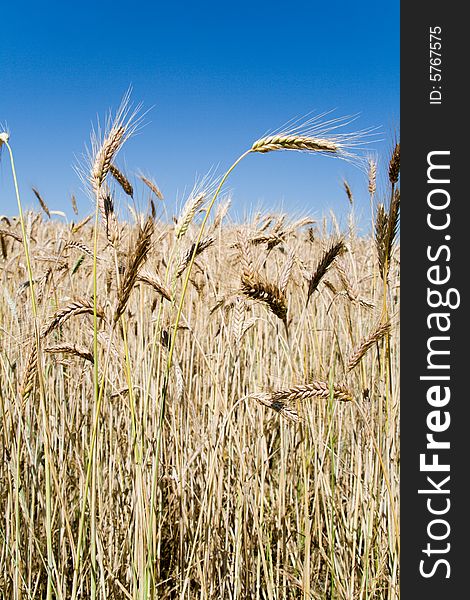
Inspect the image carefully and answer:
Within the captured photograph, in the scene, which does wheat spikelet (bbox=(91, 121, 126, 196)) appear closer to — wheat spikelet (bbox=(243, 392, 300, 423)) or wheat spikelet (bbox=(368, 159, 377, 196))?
wheat spikelet (bbox=(243, 392, 300, 423))

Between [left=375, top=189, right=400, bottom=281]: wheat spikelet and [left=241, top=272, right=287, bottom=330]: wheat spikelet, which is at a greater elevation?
[left=375, top=189, right=400, bottom=281]: wheat spikelet

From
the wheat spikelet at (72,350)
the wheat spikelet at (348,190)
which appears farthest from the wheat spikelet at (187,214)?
the wheat spikelet at (348,190)

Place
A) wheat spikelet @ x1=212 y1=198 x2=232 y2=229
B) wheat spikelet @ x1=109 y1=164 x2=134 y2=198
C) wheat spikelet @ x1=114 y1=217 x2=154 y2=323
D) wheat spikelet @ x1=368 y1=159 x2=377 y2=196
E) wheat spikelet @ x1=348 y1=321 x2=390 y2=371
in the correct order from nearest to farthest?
wheat spikelet @ x1=114 y1=217 x2=154 y2=323, wheat spikelet @ x1=348 y1=321 x2=390 y2=371, wheat spikelet @ x1=109 y1=164 x2=134 y2=198, wheat spikelet @ x1=368 y1=159 x2=377 y2=196, wheat spikelet @ x1=212 y1=198 x2=232 y2=229

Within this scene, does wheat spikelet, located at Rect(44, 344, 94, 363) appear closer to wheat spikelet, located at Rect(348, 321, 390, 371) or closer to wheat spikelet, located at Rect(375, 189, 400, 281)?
wheat spikelet, located at Rect(348, 321, 390, 371)

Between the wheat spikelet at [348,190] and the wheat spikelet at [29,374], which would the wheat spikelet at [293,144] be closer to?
the wheat spikelet at [29,374]

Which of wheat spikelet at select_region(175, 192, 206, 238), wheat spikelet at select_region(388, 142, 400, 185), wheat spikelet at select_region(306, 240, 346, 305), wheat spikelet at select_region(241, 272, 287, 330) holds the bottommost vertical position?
wheat spikelet at select_region(241, 272, 287, 330)

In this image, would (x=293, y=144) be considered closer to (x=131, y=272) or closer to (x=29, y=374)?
(x=131, y=272)

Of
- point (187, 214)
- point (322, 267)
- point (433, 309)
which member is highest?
point (187, 214)

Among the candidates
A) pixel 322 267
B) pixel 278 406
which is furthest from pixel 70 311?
pixel 322 267

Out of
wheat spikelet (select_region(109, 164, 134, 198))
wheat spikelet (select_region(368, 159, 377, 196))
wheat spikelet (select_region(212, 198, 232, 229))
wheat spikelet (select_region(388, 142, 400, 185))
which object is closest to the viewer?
wheat spikelet (select_region(388, 142, 400, 185))

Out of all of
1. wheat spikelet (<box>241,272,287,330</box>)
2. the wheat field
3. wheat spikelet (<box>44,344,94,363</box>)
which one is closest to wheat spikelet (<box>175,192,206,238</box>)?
the wheat field

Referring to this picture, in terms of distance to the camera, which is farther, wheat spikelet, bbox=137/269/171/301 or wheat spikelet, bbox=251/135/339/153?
wheat spikelet, bbox=137/269/171/301

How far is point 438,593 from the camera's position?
1303 millimetres

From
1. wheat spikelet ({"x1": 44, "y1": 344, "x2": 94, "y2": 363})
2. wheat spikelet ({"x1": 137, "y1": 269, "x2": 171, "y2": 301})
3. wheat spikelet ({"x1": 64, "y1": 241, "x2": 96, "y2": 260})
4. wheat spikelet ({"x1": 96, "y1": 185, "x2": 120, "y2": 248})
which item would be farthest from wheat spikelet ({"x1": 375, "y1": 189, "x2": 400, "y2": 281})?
wheat spikelet ({"x1": 64, "y1": 241, "x2": 96, "y2": 260})
